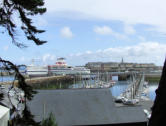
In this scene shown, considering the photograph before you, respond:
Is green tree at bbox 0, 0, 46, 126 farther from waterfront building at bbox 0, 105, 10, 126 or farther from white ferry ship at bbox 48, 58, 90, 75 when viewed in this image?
white ferry ship at bbox 48, 58, 90, 75

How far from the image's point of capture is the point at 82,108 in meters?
18.0

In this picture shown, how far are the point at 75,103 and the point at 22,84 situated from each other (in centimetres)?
1003

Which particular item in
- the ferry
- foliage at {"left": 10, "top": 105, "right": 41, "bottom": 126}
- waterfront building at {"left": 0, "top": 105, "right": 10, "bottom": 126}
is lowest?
the ferry

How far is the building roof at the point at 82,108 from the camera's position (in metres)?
17.2

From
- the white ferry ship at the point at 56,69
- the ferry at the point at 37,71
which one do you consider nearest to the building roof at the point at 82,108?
the white ferry ship at the point at 56,69

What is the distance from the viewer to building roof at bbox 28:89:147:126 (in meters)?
17.2

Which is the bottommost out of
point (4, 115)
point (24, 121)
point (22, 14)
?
point (4, 115)

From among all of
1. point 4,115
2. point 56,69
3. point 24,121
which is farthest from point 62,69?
point 24,121

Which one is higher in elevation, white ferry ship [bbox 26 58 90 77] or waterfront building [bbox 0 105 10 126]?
waterfront building [bbox 0 105 10 126]

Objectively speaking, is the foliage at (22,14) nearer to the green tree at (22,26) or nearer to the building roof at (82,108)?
the green tree at (22,26)

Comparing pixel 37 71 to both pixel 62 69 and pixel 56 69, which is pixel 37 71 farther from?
pixel 62 69

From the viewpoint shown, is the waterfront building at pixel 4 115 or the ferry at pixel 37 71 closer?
the waterfront building at pixel 4 115

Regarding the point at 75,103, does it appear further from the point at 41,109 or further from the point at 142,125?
the point at 142,125

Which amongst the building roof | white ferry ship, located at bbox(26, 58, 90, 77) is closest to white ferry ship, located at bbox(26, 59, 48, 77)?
white ferry ship, located at bbox(26, 58, 90, 77)
